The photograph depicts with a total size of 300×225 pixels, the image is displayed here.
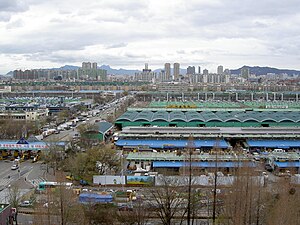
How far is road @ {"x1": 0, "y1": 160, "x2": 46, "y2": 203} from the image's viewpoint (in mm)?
5890

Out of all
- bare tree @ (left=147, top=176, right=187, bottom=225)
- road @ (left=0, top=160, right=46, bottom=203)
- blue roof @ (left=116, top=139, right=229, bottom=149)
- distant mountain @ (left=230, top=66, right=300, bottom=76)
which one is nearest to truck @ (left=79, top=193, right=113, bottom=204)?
bare tree @ (left=147, top=176, right=187, bottom=225)

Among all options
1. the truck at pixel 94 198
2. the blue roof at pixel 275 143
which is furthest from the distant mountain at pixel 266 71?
the truck at pixel 94 198

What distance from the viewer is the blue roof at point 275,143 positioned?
27.5 ft

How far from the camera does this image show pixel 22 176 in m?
6.64

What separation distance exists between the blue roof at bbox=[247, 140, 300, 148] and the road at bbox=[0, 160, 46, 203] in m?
4.91

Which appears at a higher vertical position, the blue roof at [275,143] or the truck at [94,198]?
the blue roof at [275,143]

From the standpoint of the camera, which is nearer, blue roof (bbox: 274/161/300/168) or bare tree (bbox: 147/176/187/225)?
bare tree (bbox: 147/176/187/225)

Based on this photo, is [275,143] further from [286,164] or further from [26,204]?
[26,204]

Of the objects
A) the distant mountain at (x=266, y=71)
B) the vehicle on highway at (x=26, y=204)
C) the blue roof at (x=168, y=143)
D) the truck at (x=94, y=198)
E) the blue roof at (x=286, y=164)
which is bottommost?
the vehicle on highway at (x=26, y=204)

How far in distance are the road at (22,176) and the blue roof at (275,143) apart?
4914 millimetres

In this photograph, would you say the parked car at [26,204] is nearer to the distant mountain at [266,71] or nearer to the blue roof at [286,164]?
the blue roof at [286,164]

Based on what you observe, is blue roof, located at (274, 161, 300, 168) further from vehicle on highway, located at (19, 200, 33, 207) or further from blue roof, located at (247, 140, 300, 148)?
vehicle on highway, located at (19, 200, 33, 207)

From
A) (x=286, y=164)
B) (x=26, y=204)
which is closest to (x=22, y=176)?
(x=26, y=204)

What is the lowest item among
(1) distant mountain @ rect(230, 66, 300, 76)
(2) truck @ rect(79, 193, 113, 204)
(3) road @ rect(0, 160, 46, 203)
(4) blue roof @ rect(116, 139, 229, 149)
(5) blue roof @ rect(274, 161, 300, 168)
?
(3) road @ rect(0, 160, 46, 203)
